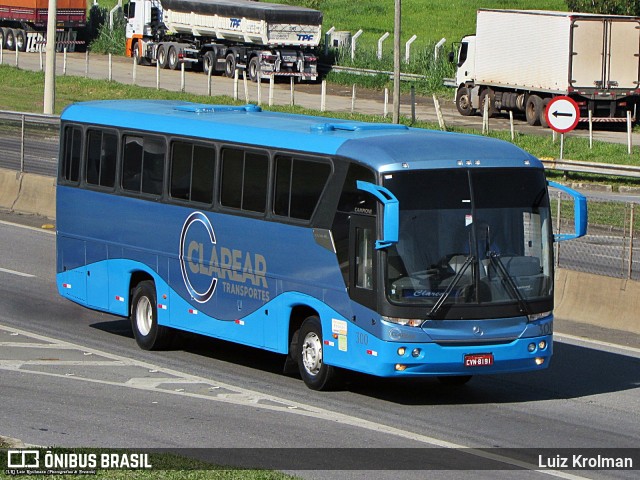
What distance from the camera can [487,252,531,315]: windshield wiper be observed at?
1301 centimetres

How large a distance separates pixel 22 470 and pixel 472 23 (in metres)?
70.5

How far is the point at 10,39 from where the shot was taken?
243ft

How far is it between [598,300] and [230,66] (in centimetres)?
4628

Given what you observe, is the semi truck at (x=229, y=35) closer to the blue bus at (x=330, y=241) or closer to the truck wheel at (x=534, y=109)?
the truck wheel at (x=534, y=109)

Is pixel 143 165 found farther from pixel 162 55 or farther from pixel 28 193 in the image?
pixel 162 55

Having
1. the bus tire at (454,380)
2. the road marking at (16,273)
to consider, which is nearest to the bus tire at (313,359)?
the bus tire at (454,380)

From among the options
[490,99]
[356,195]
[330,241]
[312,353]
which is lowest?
[312,353]

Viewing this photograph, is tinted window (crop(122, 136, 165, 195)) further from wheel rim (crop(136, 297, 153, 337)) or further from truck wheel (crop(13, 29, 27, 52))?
truck wheel (crop(13, 29, 27, 52))

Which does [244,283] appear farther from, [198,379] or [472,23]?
[472,23]

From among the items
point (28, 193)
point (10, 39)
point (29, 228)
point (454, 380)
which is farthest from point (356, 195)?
point (10, 39)

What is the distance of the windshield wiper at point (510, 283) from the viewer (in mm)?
13008

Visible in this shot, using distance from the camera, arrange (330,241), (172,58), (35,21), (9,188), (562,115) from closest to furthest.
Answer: (330,241) < (562,115) < (9,188) < (172,58) < (35,21)

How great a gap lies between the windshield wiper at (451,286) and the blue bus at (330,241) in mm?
21

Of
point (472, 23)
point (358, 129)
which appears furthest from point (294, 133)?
point (472, 23)
